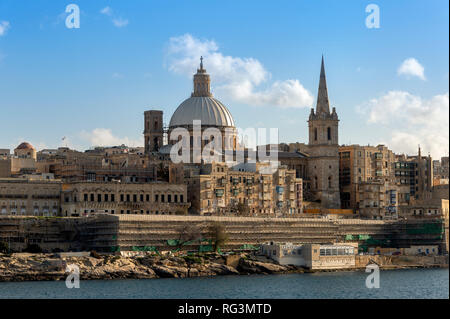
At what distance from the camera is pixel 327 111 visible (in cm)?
11025

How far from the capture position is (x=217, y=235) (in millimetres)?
85750

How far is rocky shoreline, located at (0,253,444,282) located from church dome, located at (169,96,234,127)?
A: 27126 millimetres

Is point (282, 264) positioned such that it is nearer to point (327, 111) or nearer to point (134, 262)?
point (134, 262)

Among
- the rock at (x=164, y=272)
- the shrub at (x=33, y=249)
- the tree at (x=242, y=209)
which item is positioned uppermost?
the tree at (x=242, y=209)

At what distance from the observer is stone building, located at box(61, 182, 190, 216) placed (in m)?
92.1

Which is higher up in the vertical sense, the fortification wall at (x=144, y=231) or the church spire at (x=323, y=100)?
the church spire at (x=323, y=100)

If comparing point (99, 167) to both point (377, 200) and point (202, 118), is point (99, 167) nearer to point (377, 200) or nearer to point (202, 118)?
point (202, 118)

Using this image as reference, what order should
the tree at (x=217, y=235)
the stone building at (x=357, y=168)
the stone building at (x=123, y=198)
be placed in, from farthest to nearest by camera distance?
1. the stone building at (x=357, y=168)
2. the stone building at (x=123, y=198)
3. the tree at (x=217, y=235)

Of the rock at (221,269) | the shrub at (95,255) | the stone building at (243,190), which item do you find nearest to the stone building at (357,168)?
the stone building at (243,190)

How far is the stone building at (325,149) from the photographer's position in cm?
10981

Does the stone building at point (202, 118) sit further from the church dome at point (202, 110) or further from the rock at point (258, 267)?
the rock at point (258, 267)

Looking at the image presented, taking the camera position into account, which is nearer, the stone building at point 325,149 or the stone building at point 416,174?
the stone building at point 325,149

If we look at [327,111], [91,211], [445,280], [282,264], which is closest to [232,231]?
[282,264]

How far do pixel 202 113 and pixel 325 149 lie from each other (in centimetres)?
1350
